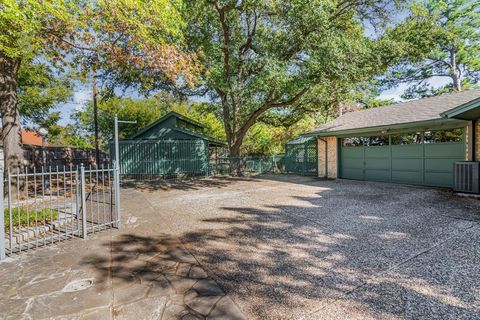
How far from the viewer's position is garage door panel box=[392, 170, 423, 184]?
9.66 meters

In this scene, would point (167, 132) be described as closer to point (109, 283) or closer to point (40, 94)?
point (40, 94)

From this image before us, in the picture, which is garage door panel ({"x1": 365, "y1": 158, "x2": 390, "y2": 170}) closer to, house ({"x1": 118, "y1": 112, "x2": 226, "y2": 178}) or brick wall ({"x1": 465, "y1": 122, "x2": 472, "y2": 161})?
brick wall ({"x1": 465, "y1": 122, "x2": 472, "y2": 161})

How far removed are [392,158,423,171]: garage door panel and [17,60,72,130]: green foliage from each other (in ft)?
62.8

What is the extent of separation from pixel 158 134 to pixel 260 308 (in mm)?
15041

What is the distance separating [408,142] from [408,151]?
0.52m

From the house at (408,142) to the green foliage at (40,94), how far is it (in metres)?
16.8

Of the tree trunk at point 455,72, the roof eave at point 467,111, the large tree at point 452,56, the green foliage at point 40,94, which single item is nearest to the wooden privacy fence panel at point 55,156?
the green foliage at point 40,94

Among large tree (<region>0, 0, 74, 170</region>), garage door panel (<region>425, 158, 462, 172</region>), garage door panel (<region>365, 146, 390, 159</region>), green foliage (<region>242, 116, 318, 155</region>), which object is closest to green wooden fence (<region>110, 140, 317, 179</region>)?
garage door panel (<region>365, 146, 390, 159</region>)

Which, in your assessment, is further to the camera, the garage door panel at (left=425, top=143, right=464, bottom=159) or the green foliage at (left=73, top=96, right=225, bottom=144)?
the green foliage at (left=73, top=96, right=225, bottom=144)

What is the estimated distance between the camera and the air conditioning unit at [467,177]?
723 centimetres

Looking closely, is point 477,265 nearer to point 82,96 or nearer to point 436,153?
point 436,153

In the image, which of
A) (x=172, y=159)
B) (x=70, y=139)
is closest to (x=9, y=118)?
(x=172, y=159)

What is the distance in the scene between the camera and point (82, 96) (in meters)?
24.8

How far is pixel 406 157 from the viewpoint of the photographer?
10062 mm
